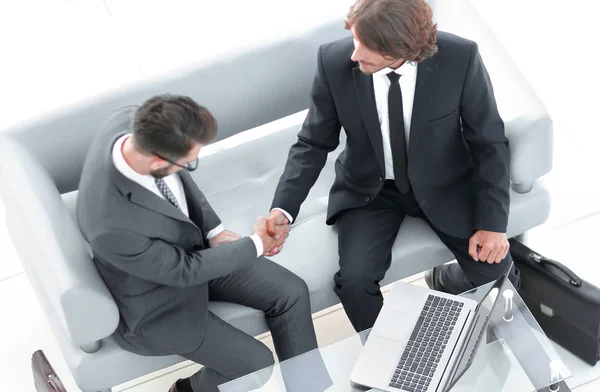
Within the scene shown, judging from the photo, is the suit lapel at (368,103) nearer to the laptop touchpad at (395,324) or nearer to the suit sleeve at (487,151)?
the suit sleeve at (487,151)

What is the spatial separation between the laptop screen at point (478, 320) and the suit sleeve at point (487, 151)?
0.17 m

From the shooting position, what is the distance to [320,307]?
11.0ft

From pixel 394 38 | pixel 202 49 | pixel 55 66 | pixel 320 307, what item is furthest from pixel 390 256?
pixel 55 66

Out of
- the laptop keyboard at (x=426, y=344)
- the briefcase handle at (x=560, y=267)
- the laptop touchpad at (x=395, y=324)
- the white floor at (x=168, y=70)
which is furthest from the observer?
the white floor at (x=168, y=70)

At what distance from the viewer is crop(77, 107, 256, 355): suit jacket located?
2.74m

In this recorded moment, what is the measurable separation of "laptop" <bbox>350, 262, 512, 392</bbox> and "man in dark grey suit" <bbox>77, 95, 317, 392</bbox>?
1.18 feet

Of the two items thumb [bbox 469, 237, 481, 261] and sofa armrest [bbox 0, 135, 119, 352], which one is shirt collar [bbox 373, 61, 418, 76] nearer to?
thumb [bbox 469, 237, 481, 261]

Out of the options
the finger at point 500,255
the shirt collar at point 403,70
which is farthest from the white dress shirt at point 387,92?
the finger at point 500,255

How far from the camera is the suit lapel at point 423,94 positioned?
9.79 feet

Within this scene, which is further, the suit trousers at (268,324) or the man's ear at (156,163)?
the suit trousers at (268,324)

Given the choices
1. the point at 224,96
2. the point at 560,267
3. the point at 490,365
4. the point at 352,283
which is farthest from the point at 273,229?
the point at 560,267

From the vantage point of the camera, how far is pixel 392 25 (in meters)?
2.76

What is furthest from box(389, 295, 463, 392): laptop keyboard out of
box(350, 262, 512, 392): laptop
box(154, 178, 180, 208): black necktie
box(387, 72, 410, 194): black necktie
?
box(154, 178, 180, 208): black necktie

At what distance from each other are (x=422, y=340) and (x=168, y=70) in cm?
130
